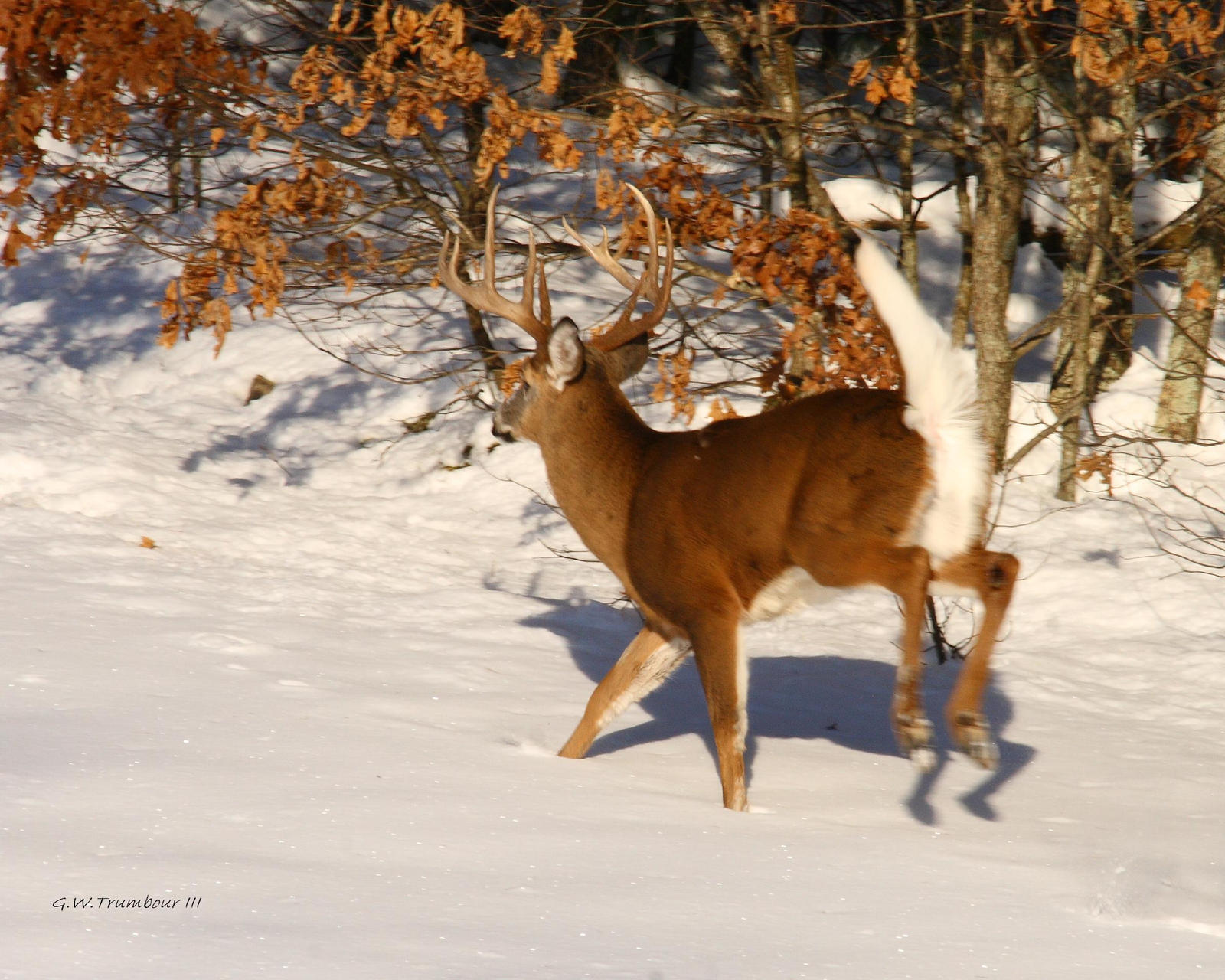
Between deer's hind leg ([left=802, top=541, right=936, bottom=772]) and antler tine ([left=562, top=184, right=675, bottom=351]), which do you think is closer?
deer's hind leg ([left=802, top=541, right=936, bottom=772])

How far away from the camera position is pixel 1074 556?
8219 millimetres

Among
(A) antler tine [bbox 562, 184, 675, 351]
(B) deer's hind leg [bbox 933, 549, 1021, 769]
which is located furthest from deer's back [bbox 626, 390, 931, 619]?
(A) antler tine [bbox 562, 184, 675, 351]

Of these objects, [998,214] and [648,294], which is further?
[998,214]

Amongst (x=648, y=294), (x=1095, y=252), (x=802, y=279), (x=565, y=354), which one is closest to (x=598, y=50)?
(x=1095, y=252)

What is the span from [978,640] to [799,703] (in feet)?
7.21

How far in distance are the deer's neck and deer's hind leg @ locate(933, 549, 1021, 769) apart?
129 centimetres

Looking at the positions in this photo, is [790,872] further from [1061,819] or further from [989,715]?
[989,715]

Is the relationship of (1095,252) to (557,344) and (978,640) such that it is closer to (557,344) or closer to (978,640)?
(557,344)

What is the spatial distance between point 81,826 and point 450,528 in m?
5.70

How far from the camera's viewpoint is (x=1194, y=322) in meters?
9.20

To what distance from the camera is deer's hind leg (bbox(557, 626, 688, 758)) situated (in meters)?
4.73

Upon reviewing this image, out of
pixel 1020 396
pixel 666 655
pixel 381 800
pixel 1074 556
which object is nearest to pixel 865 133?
pixel 1020 396

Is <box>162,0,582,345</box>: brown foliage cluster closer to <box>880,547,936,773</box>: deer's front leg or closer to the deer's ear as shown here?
the deer's ear

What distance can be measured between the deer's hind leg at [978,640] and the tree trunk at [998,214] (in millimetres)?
4244
